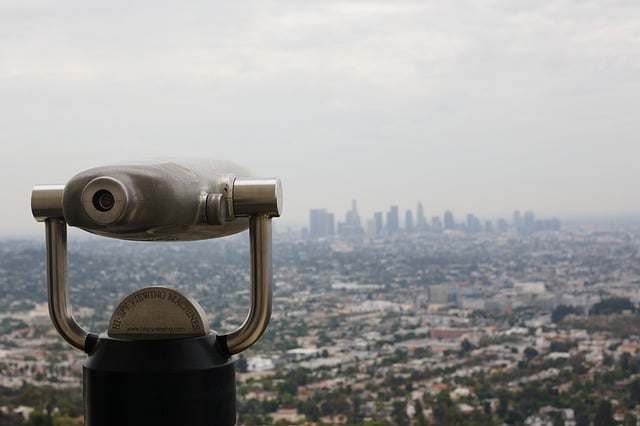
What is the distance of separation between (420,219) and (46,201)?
16.5 m

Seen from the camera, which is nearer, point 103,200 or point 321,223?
point 103,200

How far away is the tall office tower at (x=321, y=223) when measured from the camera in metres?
15.5

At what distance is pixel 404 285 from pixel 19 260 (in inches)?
242

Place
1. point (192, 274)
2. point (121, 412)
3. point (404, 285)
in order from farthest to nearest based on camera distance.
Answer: point (404, 285) → point (192, 274) → point (121, 412)

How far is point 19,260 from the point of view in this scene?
9555mm

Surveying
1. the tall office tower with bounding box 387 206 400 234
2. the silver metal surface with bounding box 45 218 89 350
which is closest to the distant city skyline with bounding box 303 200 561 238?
the tall office tower with bounding box 387 206 400 234

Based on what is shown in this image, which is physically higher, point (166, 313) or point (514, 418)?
point (166, 313)

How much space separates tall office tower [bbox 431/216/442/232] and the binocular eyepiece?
16.6 m

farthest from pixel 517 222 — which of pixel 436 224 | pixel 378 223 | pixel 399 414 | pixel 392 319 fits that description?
pixel 399 414

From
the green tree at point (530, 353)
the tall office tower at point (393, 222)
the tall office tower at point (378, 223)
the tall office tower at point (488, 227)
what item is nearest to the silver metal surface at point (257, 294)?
the green tree at point (530, 353)

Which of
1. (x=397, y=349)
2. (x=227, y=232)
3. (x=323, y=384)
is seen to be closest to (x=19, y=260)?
(x=323, y=384)

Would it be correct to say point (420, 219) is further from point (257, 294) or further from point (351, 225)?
point (257, 294)

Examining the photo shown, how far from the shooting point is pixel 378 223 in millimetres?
16906

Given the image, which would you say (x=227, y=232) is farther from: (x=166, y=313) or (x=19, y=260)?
(x=19, y=260)
